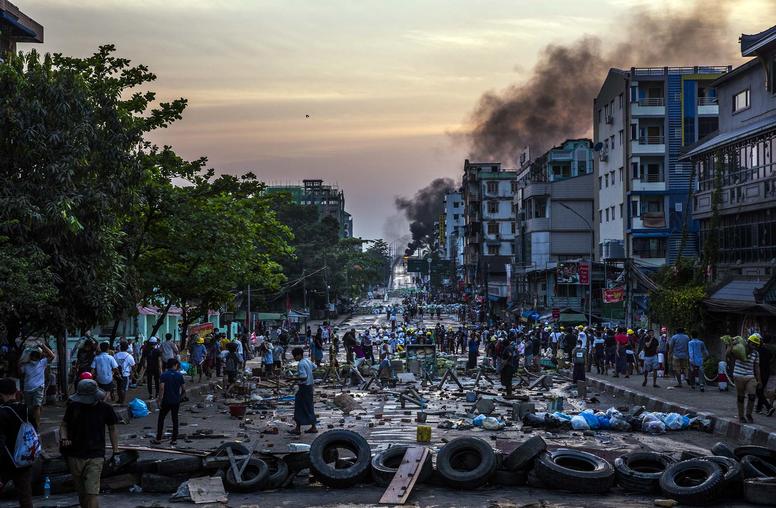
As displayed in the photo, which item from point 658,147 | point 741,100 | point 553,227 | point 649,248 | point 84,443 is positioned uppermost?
point 658,147

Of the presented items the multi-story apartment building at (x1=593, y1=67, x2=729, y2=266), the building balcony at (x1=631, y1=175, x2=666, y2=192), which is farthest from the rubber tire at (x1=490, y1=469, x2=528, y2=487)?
the building balcony at (x1=631, y1=175, x2=666, y2=192)

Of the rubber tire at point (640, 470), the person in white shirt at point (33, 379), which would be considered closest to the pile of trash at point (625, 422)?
the rubber tire at point (640, 470)

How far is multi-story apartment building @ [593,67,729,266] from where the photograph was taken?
6294 centimetres

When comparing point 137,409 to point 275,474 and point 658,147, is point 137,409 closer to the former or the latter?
point 275,474

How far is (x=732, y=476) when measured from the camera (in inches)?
509

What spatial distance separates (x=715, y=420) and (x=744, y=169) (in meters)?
20.1

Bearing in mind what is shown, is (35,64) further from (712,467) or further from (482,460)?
(712,467)

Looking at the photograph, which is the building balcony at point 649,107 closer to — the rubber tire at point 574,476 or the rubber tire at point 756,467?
the rubber tire at point 756,467

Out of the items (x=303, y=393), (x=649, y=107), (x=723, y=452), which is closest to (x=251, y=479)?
(x=303, y=393)

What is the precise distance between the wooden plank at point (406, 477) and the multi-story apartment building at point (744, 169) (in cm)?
2264

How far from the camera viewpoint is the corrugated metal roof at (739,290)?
1328 inches

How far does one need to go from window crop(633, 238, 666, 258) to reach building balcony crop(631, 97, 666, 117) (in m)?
8.21

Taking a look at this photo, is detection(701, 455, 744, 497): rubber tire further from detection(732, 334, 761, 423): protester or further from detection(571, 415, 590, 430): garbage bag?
detection(571, 415, 590, 430): garbage bag

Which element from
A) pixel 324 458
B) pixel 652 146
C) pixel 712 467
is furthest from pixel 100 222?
pixel 652 146
